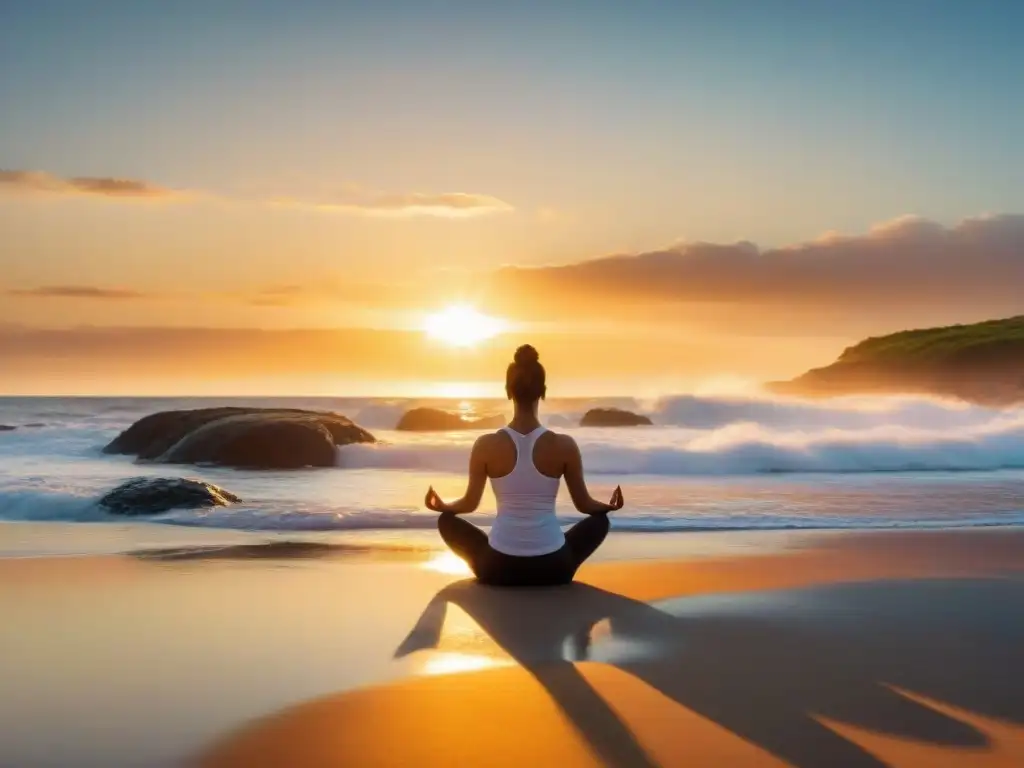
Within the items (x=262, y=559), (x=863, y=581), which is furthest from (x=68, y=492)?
(x=863, y=581)

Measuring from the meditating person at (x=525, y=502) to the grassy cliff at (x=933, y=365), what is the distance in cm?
7077

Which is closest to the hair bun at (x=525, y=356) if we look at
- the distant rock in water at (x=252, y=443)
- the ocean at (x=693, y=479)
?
the ocean at (x=693, y=479)

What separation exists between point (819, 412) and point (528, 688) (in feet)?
112

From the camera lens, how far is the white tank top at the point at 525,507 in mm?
8672

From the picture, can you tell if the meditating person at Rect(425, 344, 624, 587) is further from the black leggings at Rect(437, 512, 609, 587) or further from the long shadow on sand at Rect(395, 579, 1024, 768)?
the long shadow on sand at Rect(395, 579, 1024, 768)

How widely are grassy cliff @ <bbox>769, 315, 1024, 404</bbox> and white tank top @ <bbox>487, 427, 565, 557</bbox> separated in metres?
70.9

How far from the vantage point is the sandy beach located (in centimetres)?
498

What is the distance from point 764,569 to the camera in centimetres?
1012

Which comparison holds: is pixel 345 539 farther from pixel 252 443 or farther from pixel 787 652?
pixel 252 443

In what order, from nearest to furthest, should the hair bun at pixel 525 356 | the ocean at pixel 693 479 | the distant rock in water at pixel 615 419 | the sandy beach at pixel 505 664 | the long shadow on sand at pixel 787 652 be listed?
the sandy beach at pixel 505 664, the long shadow on sand at pixel 787 652, the hair bun at pixel 525 356, the ocean at pixel 693 479, the distant rock in water at pixel 615 419

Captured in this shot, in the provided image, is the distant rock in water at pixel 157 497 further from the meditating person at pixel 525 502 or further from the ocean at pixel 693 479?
the meditating person at pixel 525 502

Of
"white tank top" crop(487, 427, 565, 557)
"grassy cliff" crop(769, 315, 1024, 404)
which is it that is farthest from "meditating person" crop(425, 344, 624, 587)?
"grassy cliff" crop(769, 315, 1024, 404)

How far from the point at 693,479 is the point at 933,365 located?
76.5 m

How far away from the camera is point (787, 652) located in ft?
22.1
